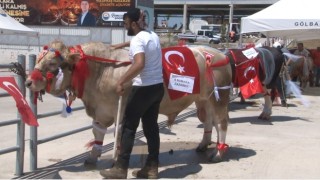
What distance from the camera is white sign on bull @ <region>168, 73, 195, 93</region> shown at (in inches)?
243

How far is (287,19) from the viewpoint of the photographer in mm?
15703

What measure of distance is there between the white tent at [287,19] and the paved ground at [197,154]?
17.0ft

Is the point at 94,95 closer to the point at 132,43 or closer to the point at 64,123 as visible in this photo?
the point at 132,43

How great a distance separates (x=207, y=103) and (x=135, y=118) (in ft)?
5.71

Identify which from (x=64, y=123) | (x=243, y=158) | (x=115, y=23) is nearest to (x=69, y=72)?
(x=243, y=158)

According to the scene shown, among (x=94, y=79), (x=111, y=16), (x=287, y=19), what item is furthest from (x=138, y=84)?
(x=111, y=16)

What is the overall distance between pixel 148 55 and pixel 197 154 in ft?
7.66

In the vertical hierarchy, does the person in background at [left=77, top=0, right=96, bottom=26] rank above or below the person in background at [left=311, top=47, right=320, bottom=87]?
above

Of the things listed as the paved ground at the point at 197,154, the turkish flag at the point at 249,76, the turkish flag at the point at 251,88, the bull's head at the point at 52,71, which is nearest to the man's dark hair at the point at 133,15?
the bull's head at the point at 52,71

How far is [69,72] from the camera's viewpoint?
5824 mm

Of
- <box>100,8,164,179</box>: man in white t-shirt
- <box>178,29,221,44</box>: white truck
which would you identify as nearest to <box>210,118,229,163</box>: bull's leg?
<box>100,8,164,179</box>: man in white t-shirt

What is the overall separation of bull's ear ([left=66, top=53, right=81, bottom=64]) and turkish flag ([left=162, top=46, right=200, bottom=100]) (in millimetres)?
1061

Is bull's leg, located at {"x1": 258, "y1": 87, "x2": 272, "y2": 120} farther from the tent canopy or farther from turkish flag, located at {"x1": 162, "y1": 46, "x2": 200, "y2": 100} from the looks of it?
the tent canopy

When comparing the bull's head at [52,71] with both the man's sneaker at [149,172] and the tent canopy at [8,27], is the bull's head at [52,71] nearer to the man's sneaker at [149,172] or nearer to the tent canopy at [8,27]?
the man's sneaker at [149,172]
